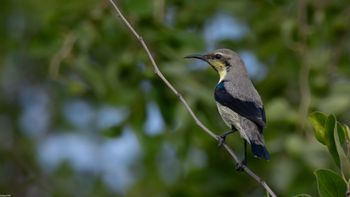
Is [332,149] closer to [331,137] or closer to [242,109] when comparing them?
[331,137]

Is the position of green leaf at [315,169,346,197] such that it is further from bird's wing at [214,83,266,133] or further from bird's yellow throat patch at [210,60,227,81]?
bird's yellow throat patch at [210,60,227,81]

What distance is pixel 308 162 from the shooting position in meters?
6.23

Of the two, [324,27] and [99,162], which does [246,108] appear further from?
[99,162]

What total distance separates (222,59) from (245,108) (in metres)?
0.76

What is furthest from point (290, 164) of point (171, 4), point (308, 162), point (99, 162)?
point (99, 162)

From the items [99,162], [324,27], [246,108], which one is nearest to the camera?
[246,108]

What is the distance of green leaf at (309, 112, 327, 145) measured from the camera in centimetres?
401

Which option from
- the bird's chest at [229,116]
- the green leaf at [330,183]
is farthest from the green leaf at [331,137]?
the bird's chest at [229,116]

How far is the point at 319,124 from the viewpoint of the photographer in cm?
407

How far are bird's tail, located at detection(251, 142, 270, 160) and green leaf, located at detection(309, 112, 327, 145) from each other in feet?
1.70

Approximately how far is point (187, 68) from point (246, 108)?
66.0 inches

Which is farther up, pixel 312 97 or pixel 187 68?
pixel 187 68

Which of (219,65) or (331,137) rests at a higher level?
(219,65)

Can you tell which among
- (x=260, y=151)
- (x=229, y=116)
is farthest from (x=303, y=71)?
(x=260, y=151)
